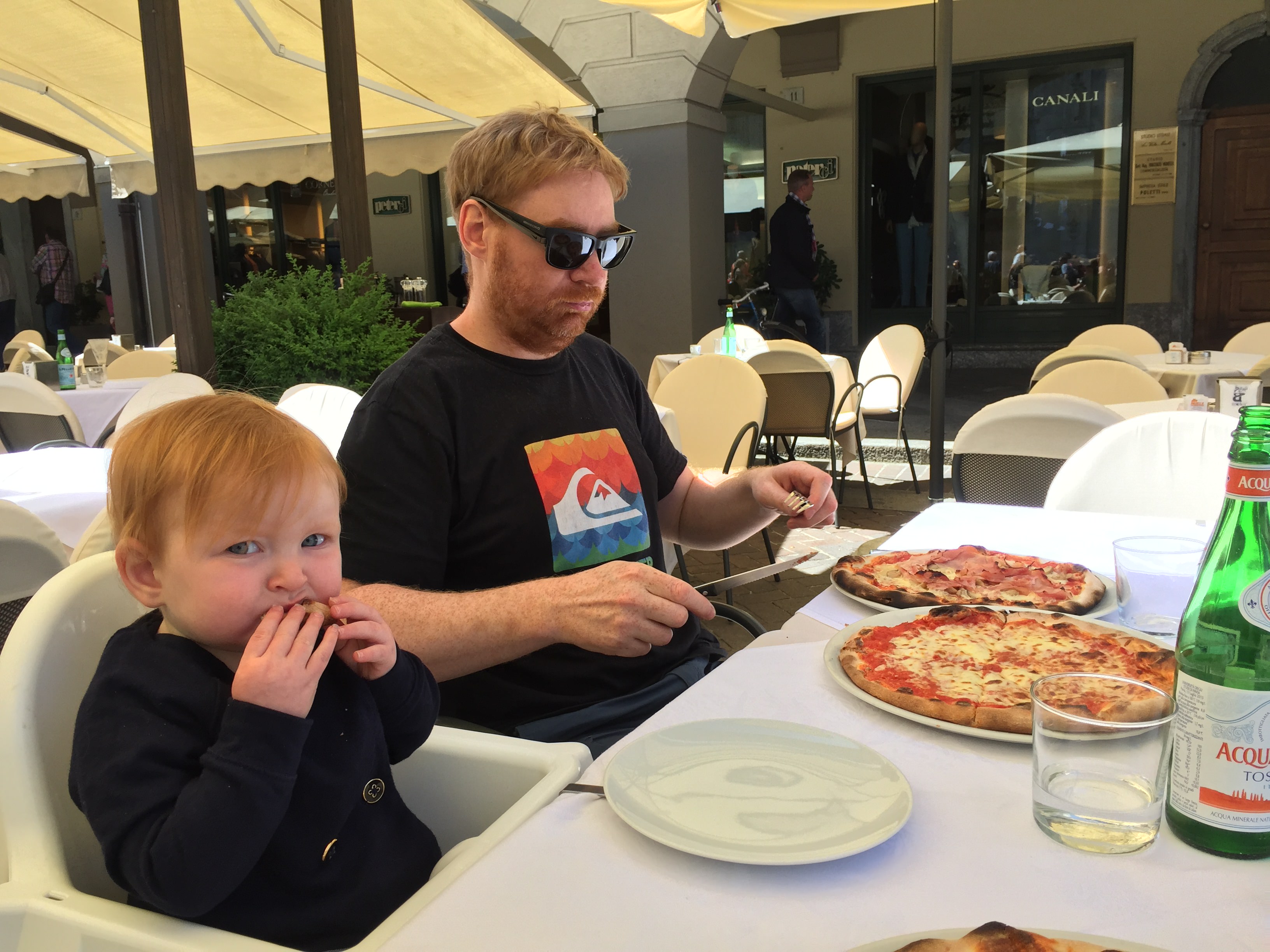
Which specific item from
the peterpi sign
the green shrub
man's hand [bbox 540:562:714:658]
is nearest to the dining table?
man's hand [bbox 540:562:714:658]

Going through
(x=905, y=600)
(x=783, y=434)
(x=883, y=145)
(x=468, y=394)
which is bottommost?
(x=783, y=434)

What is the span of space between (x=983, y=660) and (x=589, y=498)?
75 cm

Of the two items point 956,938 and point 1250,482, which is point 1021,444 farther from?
point 956,938

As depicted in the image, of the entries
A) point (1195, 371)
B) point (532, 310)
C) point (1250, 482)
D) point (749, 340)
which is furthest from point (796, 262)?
point (1250, 482)

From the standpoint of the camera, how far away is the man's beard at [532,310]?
1.76m

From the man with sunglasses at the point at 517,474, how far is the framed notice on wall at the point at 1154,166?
11.2 metres

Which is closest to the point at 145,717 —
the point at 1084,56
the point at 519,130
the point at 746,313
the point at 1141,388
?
the point at 519,130

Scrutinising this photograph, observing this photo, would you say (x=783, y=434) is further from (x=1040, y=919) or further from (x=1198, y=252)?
(x=1198, y=252)

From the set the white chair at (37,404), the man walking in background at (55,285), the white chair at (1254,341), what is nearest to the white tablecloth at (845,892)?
the white chair at (37,404)

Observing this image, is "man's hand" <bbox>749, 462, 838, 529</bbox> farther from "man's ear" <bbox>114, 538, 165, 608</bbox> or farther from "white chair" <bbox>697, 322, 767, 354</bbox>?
"white chair" <bbox>697, 322, 767, 354</bbox>

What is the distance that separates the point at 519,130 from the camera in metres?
1.75

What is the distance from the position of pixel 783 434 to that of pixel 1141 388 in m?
2.72

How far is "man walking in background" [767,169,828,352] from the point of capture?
1002 centimetres

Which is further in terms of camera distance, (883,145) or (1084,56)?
(883,145)
